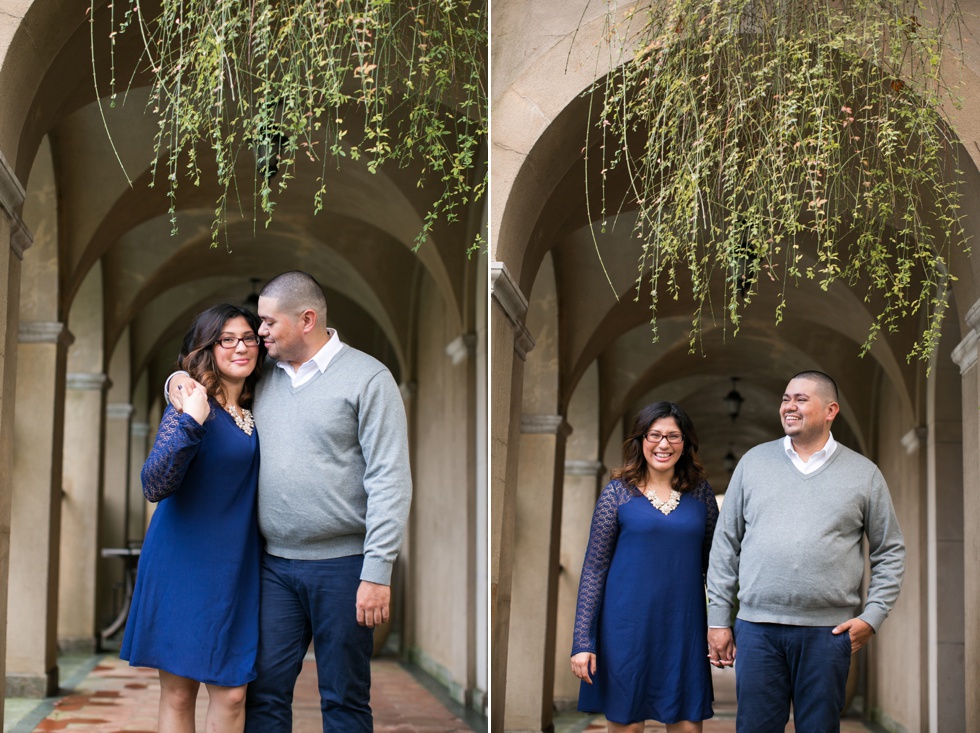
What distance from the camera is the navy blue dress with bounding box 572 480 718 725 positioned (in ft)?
13.9

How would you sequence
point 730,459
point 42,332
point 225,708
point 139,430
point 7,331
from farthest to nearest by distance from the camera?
point 730,459, point 139,430, point 42,332, point 7,331, point 225,708

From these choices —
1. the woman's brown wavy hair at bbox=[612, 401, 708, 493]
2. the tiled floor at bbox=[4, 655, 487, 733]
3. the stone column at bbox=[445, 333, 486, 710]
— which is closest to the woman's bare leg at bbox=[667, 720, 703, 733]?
the woman's brown wavy hair at bbox=[612, 401, 708, 493]

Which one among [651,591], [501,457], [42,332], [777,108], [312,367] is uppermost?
[777,108]

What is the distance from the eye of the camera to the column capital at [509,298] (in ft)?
17.5

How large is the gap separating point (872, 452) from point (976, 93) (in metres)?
8.95

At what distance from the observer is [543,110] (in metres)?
5.43

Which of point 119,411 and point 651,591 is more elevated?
point 119,411

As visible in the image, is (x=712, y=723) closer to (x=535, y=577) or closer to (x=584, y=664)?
(x=535, y=577)

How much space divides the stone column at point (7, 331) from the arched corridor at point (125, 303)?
0.02 m

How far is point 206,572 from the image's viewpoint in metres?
3.53

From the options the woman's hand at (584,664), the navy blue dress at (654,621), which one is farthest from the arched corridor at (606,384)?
the woman's hand at (584,664)

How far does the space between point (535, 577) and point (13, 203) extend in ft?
18.1

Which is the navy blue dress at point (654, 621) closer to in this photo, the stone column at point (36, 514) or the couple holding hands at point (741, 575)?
the couple holding hands at point (741, 575)

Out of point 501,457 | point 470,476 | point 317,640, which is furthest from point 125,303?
point 317,640
